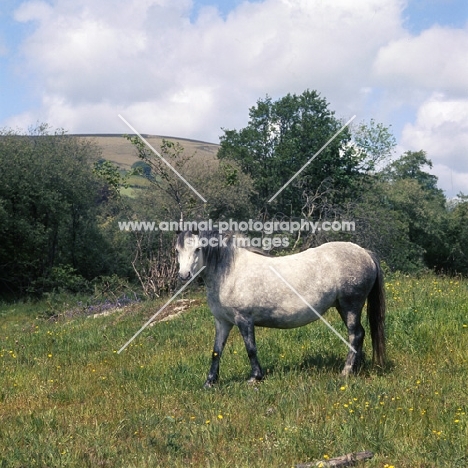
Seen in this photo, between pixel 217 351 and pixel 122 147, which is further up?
pixel 122 147

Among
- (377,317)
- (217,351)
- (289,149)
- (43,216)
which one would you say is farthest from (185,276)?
(289,149)

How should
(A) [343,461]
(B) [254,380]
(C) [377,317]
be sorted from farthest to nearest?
(C) [377,317]
(B) [254,380]
(A) [343,461]

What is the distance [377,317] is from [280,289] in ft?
5.28

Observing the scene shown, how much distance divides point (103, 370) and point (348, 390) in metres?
4.62

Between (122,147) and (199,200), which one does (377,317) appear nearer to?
(199,200)

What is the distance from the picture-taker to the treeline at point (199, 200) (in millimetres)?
28391

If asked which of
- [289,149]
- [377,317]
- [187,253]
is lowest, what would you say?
[377,317]

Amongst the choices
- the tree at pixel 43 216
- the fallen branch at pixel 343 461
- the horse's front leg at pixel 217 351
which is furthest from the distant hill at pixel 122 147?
the fallen branch at pixel 343 461

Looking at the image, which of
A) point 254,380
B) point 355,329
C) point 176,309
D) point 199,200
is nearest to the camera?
point 254,380

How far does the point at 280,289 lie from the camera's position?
24.8 feet

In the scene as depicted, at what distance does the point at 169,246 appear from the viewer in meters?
25.8

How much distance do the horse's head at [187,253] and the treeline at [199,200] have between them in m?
15.6

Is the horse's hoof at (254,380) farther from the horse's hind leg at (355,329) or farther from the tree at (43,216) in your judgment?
the tree at (43,216)

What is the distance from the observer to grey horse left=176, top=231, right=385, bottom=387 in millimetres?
7539
